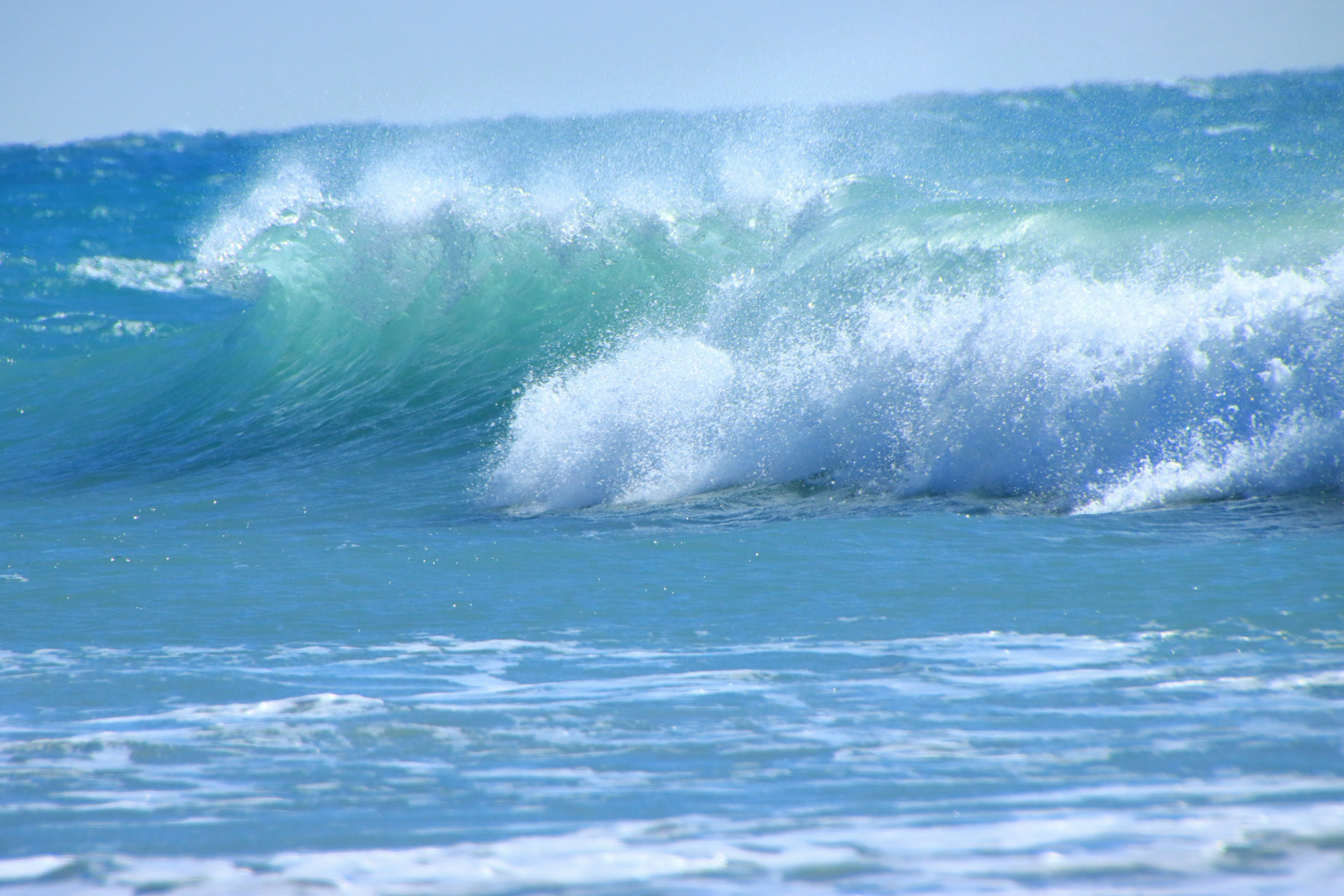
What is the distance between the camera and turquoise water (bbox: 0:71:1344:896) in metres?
2.48

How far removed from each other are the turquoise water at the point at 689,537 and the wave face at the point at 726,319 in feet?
0.12

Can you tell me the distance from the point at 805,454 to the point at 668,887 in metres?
4.68

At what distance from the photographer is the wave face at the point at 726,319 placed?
623 centimetres

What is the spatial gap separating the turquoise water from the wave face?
0.04m

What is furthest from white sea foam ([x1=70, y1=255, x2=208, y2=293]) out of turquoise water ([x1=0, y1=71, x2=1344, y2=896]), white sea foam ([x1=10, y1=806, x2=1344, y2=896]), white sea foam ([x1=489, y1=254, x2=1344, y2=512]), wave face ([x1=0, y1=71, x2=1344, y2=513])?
white sea foam ([x1=10, y1=806, x2=1344, y2=896])

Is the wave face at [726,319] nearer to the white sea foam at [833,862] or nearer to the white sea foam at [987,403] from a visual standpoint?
the white sea foam at [987,403]

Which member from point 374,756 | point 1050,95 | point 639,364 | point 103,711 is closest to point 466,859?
point 374,756

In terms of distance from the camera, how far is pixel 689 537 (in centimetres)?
561

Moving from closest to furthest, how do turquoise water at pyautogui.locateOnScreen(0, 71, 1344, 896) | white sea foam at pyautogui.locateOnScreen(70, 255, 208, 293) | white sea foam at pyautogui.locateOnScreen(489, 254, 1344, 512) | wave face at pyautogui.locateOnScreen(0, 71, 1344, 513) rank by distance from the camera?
turquoise water at pyautogui.locateOnScreen(0, 71, 1344, 896), white sea foam at pyautogui.locateOnScreen(489, 254, 1344, 512), wave face at pyautogui.locateOnScreen(0, 71, 1344, 513), white sea foam at pyautogui.locateOnScreen(70, 255, 208, 293)

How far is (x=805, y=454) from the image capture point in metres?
6.75

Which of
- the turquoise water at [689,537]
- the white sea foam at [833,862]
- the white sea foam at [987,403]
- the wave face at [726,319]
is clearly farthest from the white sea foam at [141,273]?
the white sea foam at [833,862]

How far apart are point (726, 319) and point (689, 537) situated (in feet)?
8.17

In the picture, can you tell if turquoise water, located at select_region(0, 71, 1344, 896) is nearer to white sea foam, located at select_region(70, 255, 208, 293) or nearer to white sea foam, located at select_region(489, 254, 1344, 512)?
white sea foam, located at select_region(489, 254, 1344, 512)

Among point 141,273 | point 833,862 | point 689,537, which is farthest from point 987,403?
point 141,273
